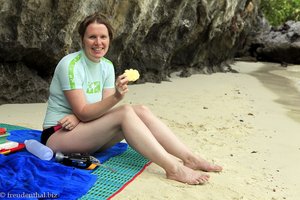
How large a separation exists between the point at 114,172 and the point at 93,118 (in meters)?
0.50

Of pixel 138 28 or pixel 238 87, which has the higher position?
pixel 138 28

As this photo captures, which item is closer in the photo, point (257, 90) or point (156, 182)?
point (156, 182)

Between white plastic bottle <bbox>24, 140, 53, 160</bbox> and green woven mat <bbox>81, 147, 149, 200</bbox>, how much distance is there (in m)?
0.42

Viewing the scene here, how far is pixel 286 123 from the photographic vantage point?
6656mm

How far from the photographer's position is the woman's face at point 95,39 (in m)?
3.69

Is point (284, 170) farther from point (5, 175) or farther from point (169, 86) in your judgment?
point (169, 86)

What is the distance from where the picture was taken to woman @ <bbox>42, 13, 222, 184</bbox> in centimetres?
364

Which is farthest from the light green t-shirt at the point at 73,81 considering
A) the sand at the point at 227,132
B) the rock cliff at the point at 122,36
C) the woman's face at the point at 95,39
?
the rock cliff at the point at 122,36

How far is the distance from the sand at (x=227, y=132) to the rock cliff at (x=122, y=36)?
1.86 feet

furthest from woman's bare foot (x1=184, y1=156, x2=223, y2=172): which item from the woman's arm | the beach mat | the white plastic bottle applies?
the white plastic bottle

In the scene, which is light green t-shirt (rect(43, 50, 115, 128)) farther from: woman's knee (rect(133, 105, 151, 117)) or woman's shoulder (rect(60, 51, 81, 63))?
woman's knee (rect(133, 105, 151, 117))

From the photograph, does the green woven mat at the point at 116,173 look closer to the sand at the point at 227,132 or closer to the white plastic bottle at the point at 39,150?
the sand at the point at 227,132

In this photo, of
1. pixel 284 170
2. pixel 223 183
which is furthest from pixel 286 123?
pixel 223 183

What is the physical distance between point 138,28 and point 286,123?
4021mm
